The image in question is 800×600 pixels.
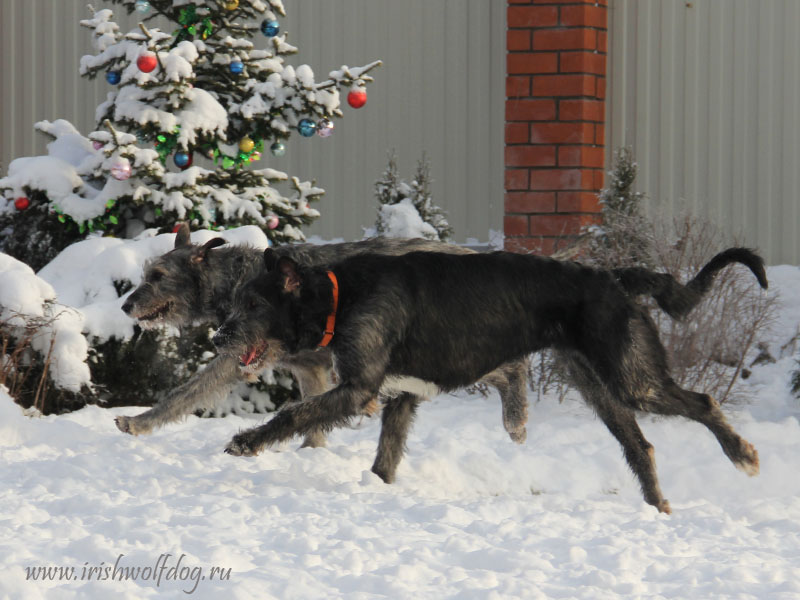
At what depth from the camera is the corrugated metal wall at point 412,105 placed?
450 inches

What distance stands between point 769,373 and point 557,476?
258 cm

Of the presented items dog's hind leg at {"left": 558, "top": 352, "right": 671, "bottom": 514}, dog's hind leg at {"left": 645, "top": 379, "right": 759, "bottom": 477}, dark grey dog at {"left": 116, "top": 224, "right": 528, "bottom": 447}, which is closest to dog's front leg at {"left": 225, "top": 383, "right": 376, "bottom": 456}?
dark grey dog at {"left": 116, "top": 224, "right": 528, "bottom": 447}

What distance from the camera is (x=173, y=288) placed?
639 cm

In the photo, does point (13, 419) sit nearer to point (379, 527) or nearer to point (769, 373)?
point (379, 527)

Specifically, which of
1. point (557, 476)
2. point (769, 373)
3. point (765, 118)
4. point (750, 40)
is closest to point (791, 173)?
point (765, 118)

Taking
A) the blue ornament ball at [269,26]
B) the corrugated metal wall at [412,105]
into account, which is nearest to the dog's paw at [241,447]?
the blue ornament ball at [269,26]

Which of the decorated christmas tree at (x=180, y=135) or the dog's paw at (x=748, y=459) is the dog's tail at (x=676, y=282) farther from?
the decorated christmas tree at (x=180, y=135)

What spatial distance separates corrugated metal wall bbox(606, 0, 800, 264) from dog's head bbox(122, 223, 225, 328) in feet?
19.2

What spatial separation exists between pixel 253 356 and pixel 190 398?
40.6 inches

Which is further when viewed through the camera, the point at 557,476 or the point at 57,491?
A: the point at 557,476

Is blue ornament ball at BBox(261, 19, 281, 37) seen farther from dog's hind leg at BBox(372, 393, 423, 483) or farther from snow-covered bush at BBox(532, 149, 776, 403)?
dog's hind leg at BBox(372, 393, 423, 483)

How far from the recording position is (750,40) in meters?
10.9

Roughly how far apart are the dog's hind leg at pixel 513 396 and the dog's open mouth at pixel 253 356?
4.95 ft

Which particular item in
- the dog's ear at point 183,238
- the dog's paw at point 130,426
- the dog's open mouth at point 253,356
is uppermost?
the dog's ear at point 183,238
